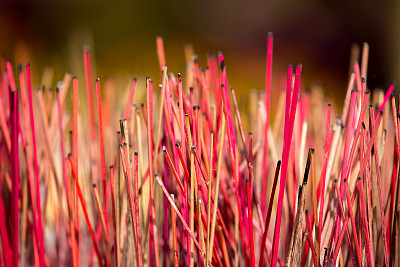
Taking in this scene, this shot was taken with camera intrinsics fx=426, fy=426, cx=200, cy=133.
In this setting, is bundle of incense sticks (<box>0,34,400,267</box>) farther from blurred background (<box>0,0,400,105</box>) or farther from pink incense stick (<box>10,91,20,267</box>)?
blurred background (<box>0,0,400,105</box>)

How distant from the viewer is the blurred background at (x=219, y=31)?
2462 millimetres

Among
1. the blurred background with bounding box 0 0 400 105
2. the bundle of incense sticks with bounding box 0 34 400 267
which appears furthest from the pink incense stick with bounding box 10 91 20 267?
the blurred background with bounding box 0 0 400 105

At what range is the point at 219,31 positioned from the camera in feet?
11.3

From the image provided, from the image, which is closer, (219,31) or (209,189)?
(209,189)

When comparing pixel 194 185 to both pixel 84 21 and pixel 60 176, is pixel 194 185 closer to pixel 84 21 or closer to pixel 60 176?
pixel 60 176

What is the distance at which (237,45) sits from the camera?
3.48 metres

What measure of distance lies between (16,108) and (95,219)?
0.18 m

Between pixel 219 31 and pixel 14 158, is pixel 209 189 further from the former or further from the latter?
pixel 219 31

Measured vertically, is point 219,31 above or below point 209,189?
above

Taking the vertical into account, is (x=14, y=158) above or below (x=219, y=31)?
below

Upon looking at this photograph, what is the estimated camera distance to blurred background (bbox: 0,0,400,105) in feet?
8.08

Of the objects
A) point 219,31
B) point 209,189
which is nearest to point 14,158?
point 209,189

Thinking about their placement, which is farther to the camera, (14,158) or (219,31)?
(219,31)

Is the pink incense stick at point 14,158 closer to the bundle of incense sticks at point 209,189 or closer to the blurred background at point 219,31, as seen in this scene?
the bundle of incense sticks at point 209,189
